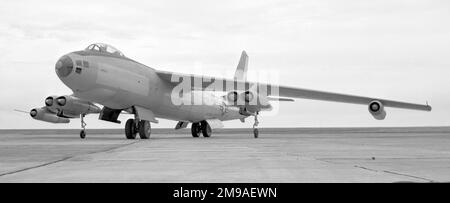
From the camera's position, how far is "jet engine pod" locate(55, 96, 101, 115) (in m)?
30.1

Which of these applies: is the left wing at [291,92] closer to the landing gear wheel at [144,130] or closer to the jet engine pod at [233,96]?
the jet engine pod at [233,96]

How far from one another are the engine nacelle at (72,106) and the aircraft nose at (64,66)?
347 inches

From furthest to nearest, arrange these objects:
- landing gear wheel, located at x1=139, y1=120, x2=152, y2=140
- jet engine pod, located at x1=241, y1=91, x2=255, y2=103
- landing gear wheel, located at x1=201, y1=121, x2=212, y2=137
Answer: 1. landing gear wheel, located at x1=201, y1=121, x2=212, y2=137
2. jet engine pod, located at x1=241, y1=91, x2=255, y2=103
3. landing gear wheel, located at x1=139, y1=120, x2=152, y2=140

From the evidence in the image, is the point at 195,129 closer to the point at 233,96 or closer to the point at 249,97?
the point at 233,96

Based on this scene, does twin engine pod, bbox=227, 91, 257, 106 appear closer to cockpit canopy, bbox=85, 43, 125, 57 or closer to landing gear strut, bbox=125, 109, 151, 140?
landing gear strut, bbox=125, 109, 151, 140

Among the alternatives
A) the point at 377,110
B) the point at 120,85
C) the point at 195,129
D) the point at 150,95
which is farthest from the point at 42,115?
the point at 377,110

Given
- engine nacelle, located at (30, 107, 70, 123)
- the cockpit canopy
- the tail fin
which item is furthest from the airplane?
engine nacelle, located at (30, 107, 70, 123)
